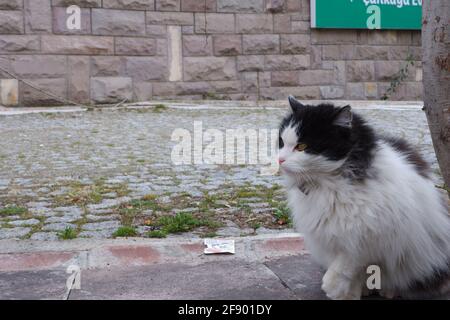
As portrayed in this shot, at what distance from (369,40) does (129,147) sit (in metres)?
7.62

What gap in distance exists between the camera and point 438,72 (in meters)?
2.61

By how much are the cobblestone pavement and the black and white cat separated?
51.3 inches

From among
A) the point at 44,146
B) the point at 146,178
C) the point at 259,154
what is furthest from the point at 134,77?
the point at 146,178

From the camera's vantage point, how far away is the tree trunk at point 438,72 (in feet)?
8.40

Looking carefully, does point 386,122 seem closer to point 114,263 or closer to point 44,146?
point 44,146

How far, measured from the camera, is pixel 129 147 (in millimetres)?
6859

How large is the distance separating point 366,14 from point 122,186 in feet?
30.4

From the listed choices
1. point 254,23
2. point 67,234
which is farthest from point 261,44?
point 67,234

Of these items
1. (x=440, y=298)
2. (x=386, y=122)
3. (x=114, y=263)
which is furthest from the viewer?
→ (x=386, y=122)

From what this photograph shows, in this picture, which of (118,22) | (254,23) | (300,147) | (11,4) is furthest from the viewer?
(254,23)

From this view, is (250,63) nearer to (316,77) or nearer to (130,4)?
(316,77)

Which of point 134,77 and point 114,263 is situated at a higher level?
point 134,77

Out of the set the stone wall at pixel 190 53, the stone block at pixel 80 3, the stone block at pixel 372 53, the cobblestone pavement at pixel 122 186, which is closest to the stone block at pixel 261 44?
the stone wall at pixel 190 53

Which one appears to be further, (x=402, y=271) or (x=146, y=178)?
(x=146, y=178)
